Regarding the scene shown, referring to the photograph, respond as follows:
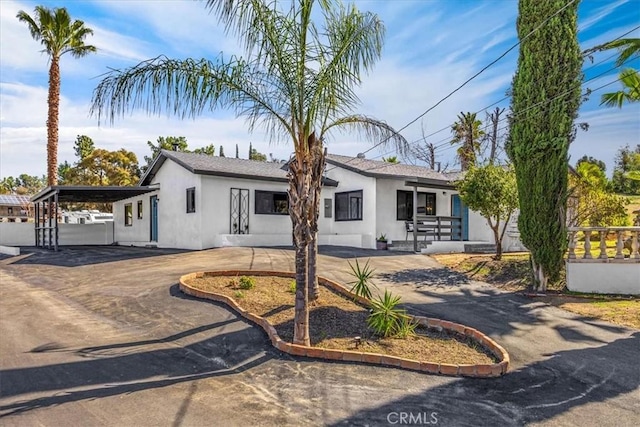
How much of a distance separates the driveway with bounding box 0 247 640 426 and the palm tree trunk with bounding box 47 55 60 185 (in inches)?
669

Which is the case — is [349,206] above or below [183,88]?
below

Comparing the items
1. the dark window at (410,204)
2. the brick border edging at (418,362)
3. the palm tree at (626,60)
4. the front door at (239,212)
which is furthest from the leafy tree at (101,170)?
the palm tree at (626,60)

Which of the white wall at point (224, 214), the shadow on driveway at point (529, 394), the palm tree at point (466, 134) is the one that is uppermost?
the palm tree at point (466, 134)

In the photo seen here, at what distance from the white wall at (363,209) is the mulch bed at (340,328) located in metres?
9.12

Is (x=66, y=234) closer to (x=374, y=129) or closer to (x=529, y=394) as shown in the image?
(x=374, y=129)

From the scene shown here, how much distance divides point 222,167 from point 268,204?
268cm

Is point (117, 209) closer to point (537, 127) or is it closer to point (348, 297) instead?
point (348, 297)

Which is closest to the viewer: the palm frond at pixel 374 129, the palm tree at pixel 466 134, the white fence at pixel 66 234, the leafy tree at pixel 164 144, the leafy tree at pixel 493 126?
the palm frond at pixel 374 129

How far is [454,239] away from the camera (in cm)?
2012

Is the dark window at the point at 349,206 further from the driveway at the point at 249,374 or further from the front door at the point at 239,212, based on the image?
the driveway at the point at 249,374

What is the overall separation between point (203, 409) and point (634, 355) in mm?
6021

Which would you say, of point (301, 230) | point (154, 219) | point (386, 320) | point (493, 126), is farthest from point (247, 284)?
point (493, 126)

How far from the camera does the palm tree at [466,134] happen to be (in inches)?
1368

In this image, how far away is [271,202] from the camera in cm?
1927
